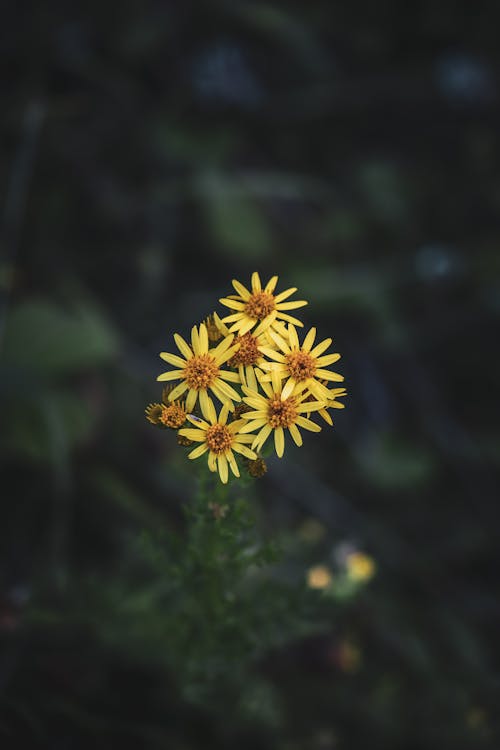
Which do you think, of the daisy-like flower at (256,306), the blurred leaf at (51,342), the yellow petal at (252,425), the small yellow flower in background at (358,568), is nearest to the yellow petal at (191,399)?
the yellow petal at (252,425)

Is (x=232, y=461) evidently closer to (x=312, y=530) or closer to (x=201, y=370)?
(x=201, y=370)

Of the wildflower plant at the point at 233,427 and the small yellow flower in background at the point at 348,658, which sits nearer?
the wildflower plant at the point at 233,427

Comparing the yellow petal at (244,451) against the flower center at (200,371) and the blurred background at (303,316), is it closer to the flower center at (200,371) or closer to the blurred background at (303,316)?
the flower center at (200,371)

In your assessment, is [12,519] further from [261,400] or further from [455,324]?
[455,324]

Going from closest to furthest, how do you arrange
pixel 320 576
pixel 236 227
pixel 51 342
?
1. pixel 320 576
2. pixel 51 342
3. pixel 236 227

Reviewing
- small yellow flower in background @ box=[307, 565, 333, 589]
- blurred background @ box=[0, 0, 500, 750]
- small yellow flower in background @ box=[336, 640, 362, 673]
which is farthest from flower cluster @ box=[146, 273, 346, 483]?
small yellow flower in background @ box=[336, 640, 362, 673]

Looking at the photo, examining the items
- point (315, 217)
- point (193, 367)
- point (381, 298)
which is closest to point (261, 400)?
point (193, 367)

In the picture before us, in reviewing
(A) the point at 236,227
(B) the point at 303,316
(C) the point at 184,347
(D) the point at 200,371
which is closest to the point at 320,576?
(D) the point at 200,371
